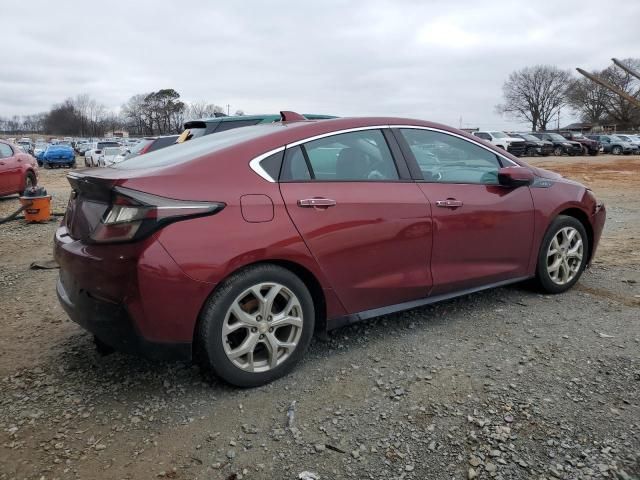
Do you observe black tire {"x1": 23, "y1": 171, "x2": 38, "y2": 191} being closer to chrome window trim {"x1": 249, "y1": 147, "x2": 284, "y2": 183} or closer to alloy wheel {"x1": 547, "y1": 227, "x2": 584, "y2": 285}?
chrome window trim {"x1": 249, "y1": 147, "x2": 284, "y2": 183}

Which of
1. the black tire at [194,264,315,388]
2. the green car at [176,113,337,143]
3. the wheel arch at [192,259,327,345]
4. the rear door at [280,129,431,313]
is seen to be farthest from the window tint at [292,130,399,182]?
the green car at [176,113,337,143]

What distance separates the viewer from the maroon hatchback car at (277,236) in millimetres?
2617

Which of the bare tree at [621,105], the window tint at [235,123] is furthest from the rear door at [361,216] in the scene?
the bare tree at [621,105]

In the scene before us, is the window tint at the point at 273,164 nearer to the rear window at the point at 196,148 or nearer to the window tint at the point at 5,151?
the rear window at the point at 196,148

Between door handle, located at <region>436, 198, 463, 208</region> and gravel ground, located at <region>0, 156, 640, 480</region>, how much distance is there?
2.86 feet

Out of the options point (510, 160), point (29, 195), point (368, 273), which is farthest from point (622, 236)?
point (29, 195)

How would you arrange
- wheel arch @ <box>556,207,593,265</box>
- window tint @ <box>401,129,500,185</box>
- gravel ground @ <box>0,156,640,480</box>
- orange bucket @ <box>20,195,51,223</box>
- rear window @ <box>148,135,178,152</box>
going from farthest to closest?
rear window @ <box>148,135,178,152</box> → orange bucket @ <box>20,195,51,223</box> → wheel arch @ <box>556,207,593,265</box> → window tint @ <box>401,129,500,185</box> → gravel ground @ <box>0,156,640,480</box>

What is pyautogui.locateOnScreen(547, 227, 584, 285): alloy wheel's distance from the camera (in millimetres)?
4324

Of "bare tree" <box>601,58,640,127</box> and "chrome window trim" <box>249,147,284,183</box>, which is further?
"bare tree" <box>601,58,640,127</box>

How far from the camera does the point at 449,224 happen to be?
355 centimetres

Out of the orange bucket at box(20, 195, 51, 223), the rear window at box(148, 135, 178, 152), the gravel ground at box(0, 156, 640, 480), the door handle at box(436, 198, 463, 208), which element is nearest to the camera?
the gravel ground at box(0, 156, 640, 480)

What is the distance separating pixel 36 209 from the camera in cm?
856

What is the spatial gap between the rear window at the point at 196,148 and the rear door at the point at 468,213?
1001 millimetres

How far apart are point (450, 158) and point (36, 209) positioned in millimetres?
7328
